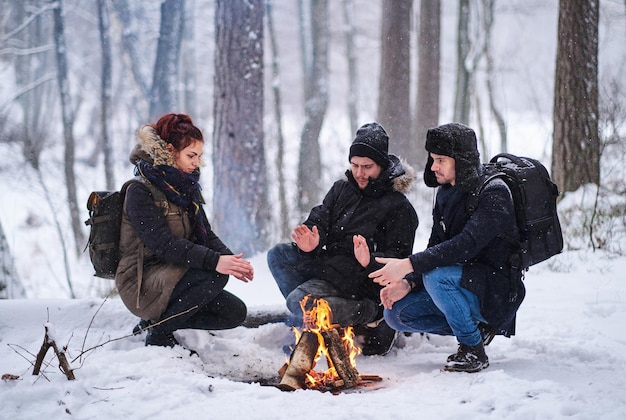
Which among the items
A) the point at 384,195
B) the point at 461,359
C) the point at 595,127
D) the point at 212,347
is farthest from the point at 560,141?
the point at 212,347

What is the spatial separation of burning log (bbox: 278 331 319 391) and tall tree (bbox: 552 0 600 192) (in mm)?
5898

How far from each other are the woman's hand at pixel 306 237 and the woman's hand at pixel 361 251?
1.19 feet

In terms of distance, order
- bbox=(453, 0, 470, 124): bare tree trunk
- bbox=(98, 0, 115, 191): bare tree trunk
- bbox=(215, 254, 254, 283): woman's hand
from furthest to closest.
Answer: bbox=(453, 0, 470, 124): bare tree trunk
bbox=(98, 0, 115, 191): bare tree trunk
bbox=(215, 254, 254, 283): woman's hand

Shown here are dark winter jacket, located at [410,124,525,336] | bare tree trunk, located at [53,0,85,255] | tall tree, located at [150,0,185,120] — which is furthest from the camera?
tall tree, located at [150,0,185,120]

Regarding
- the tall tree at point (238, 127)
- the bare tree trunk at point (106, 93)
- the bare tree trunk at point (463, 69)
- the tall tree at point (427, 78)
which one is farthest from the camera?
the bare tree trunk at point (463, 69)

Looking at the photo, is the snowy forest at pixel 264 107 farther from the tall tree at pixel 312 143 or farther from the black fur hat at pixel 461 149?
the black fur hat at pixel 461 149

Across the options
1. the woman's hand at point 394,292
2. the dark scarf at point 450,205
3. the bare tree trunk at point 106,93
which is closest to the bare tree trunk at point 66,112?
the bare tree trunk at point 106,93

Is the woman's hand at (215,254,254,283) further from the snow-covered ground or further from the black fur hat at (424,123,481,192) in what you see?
the black fur hat at (424,123,481,192)

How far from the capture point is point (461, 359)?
3.74 metres

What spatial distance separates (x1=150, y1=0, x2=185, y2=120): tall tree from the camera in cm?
1541

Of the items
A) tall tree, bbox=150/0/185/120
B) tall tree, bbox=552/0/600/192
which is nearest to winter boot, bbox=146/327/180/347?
tall tree, bbox=552/0/600/192

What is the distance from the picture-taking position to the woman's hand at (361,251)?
4.16 m

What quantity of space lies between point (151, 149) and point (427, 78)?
34.7 ft

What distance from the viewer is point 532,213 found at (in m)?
3.63
